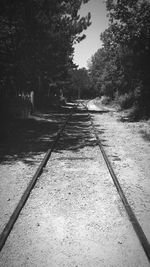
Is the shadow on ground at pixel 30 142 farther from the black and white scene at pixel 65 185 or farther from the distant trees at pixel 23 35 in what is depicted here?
the distant trees at pixel 23 35

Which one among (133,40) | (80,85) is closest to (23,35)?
(133,40)

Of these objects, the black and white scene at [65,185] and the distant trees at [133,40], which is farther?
the distant trees at [133,40]

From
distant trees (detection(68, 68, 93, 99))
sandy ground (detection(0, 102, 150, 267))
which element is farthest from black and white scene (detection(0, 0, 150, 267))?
distant trees (detection(68, 68, 93, 99))

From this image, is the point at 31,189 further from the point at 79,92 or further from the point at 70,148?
the point at 79,92

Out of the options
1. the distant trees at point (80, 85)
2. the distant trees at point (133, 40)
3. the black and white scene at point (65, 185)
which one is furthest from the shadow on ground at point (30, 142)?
the distant trees at point (80, 85)

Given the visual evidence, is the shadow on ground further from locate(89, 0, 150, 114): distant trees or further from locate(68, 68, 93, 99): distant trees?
locate(68, 68, 93, 99): distant trees

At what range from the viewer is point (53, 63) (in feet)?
86.7

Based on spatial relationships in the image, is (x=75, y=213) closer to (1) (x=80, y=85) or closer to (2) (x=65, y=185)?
(2) (x=65, y=185)

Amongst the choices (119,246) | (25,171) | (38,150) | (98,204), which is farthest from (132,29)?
(119,246)

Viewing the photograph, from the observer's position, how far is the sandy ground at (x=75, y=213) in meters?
3.45

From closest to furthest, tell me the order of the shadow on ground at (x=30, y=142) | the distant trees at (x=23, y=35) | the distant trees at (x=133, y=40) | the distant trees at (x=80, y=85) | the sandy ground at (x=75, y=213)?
the sandy ground at (x=75, y=213), the shadow on ground at (x=30, y=142), the distant trees at (x=23, y=35), the distant trees at (x=133, y=40), the distant trees at (x=80, y=85)

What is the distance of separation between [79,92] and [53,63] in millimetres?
74782

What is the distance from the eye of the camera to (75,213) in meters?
4.62

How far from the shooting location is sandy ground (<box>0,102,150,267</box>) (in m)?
3.45
